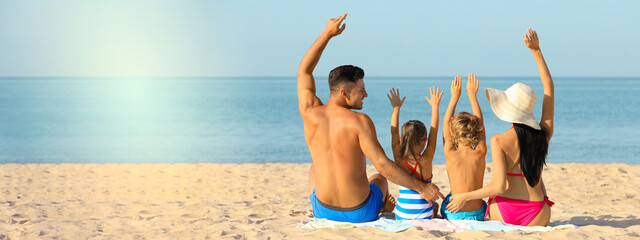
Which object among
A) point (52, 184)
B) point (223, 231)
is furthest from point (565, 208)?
point (52, 184)

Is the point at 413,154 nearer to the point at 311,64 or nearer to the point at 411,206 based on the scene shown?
the point at 411,206

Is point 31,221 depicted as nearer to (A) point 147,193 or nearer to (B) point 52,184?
(A) point 147,193

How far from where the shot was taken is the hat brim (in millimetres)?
4914

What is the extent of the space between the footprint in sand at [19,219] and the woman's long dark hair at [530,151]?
16.4 ft

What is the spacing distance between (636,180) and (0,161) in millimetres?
16763

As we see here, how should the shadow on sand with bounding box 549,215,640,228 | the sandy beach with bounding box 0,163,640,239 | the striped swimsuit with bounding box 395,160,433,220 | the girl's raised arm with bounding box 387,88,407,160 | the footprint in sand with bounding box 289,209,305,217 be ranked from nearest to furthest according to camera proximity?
the girl's raised arm with bounding box 387,88,407,160, the striped swimsuit with bounding box 395,160,433,220, the sandy beach with bounding box 0,163,640,239, the shadow on sand with bounding box 549,215,640,228, the footprint in sand with bounding box 289,209,305,217

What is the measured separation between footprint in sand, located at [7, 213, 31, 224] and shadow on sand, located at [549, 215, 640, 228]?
17.4 ft

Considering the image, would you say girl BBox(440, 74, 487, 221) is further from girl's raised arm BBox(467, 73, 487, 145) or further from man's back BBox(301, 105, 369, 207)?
man's back BBox(301, 105, 369, 207)

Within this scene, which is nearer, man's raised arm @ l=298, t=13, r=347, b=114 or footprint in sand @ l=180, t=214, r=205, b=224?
man's raised arm @ l=298, t=13, r=347, b=114

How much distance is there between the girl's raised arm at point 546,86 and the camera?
5.02 meters

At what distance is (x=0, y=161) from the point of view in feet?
59.8

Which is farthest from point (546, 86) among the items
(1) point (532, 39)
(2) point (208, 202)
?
(2) point (208, 202)

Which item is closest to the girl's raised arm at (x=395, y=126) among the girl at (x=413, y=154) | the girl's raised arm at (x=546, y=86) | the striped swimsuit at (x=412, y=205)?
Answer: the girl at (x=413, y=154)

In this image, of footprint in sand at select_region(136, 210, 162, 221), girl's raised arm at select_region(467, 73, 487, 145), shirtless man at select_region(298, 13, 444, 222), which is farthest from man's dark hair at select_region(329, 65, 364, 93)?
footprint in sand at select_region(136, 210, 162, 221)
